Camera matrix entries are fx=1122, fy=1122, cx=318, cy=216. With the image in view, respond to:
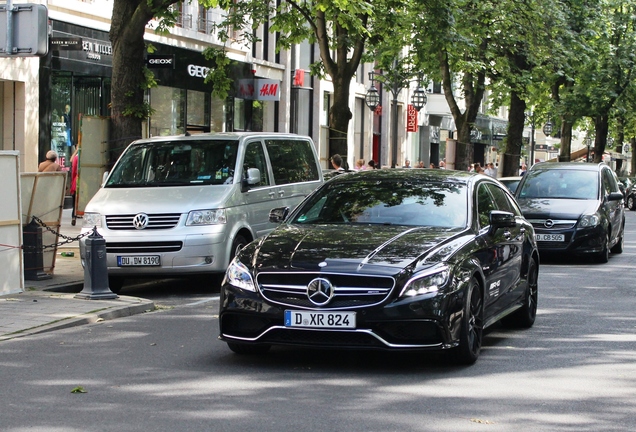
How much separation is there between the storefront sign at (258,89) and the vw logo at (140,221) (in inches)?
954

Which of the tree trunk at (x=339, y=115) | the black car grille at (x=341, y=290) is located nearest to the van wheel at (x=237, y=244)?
the black car grille at (x=341, y=290)

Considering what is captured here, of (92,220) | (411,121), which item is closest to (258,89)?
(92,220)

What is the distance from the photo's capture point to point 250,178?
46.4 feet

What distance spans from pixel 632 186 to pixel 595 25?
1154cm

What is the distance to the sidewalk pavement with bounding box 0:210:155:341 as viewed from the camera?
1035cm

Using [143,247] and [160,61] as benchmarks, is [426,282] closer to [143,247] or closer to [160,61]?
[143,247]

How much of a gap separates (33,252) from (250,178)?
2.82 metres

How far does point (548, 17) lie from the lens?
3197 centimetres

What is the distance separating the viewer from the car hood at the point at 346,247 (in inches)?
318

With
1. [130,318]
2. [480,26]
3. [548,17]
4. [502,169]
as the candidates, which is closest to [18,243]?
[130,318]

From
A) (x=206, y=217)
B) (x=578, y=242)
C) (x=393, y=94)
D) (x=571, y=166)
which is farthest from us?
(x=393, y=94)

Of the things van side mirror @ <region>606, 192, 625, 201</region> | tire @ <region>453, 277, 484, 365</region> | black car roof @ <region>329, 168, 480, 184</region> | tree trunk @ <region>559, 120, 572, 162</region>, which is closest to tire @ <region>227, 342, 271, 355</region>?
tire @ <region>453, 277, 484, 365</region>

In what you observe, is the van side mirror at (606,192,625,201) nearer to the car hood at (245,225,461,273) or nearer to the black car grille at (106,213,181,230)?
the black car grille at (106,213,181,230)

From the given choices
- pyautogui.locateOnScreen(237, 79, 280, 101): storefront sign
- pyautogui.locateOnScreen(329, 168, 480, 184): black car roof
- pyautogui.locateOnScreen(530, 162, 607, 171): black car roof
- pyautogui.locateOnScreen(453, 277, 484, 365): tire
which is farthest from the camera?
pyautogui.locateOnScreen(237, 79, 280, 101): storefront sign
